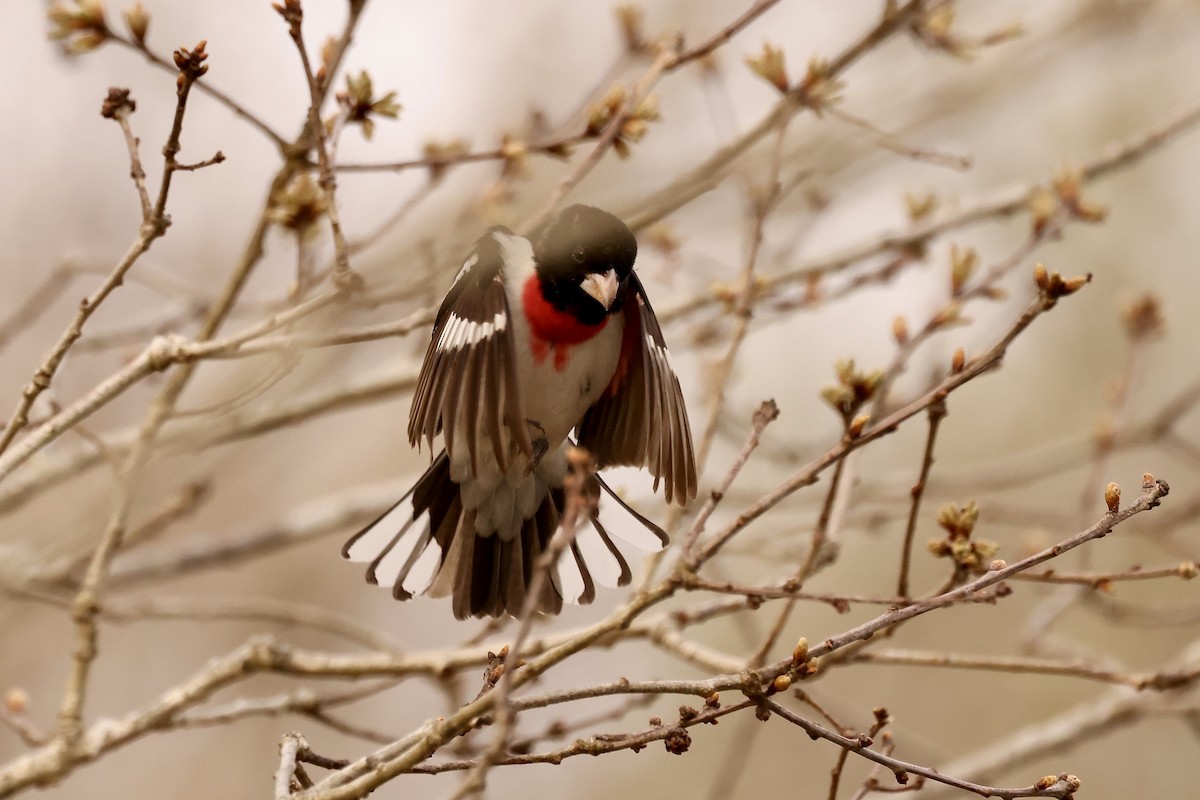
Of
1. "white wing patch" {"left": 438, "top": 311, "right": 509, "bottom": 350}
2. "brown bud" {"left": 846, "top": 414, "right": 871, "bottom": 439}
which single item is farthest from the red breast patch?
"brown bud" {"left": 846, "top": 414, "right": 871, "bottom": 439}

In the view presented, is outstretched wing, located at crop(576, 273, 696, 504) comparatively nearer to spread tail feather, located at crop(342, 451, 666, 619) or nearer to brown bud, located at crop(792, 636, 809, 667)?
spread tail feather, located at crop(342, 451, 666, 619)

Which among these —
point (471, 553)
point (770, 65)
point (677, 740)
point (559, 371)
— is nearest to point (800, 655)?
point (677, 740)

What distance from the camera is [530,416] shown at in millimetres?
2299

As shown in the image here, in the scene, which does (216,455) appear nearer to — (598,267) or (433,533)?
(433,533)

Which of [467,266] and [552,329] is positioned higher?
[467,266]

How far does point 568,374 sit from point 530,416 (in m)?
0.13

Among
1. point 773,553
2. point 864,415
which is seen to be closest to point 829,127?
point 773,553

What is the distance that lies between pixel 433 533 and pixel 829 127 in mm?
2834

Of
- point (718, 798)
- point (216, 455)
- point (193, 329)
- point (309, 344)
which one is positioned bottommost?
point (718, 798)

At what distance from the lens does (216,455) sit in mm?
3994

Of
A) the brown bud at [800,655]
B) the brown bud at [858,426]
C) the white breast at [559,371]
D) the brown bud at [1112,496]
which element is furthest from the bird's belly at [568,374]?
the brown bud at [1112,496]

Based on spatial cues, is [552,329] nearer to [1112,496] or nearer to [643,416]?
[643,416]

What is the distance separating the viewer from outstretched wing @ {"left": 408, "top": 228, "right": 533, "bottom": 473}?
185 centimetres

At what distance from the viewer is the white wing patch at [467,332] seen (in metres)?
1.96
